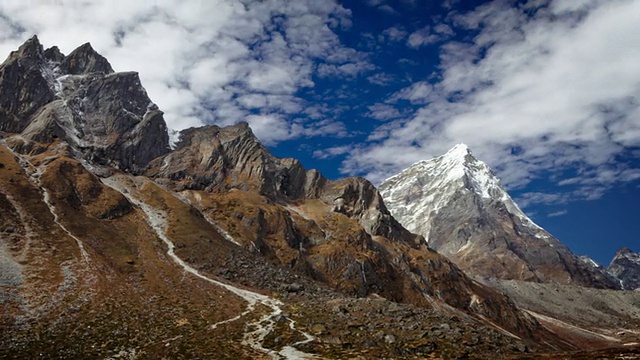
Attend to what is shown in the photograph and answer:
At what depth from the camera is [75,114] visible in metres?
181

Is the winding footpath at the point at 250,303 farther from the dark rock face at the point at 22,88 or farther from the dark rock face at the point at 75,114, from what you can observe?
the dark rock face at the point at 22,88

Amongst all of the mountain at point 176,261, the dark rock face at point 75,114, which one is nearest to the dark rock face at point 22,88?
the dark rock face at point 75,114

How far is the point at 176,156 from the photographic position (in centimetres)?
19425

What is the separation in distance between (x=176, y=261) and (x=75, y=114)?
383 feet

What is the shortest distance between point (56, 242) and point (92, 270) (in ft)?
46.0

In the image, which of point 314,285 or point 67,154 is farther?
point 67,154

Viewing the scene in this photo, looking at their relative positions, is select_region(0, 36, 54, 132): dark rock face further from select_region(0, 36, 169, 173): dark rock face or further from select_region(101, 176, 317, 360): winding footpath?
select_region(101, 176, 317, 360): winding footpath

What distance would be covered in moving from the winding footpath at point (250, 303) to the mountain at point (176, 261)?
1.42 feet

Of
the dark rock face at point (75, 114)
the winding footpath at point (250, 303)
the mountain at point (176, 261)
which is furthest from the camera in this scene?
the dark rock face at point (75, 114)

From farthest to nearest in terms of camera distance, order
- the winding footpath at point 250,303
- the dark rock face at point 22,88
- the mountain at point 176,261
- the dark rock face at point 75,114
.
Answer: the dark rock face at point 75,114 → the dark rock face at point 22,88 → the mountain at point 176,261 → the winding footpath at point 250,303

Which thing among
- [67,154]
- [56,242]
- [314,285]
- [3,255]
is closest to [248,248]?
[314,285]

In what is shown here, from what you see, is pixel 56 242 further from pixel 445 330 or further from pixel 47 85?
pixel 47 85

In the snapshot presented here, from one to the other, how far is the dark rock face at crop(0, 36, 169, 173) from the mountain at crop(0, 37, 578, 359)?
606 millimetres

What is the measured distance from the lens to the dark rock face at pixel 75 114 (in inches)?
6468
